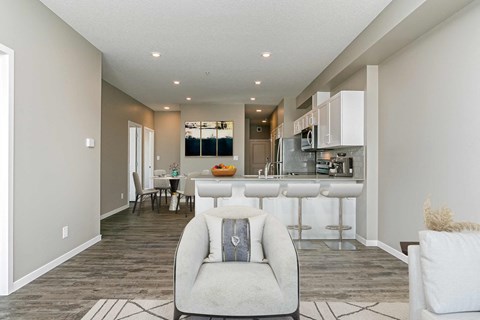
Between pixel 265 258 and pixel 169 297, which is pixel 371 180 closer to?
pixel 265 258

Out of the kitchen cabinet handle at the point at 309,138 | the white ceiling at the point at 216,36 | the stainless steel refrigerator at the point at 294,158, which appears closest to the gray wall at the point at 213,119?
the stainless steel refrigerator at the point at 294,158

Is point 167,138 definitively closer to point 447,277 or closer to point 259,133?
point 259,133

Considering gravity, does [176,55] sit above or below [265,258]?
above

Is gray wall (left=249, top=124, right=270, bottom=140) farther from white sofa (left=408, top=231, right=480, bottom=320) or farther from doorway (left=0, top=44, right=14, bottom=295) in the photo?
white sofa (left=408, top=231, right=480, bottom=320)

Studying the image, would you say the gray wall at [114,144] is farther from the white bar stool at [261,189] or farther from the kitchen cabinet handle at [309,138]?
the kitchen cabinet handle at [309,138]

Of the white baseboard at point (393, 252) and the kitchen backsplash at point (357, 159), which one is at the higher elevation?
the kitchen backsplash at point (357, 159)

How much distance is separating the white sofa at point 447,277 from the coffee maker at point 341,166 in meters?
3.32

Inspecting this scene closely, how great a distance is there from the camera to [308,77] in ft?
19.9

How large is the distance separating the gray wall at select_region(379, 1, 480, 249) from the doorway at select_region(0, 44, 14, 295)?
3.97 meters

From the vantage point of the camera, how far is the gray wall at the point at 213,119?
892cm

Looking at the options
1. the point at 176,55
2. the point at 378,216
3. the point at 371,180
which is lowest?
the point at 378,216

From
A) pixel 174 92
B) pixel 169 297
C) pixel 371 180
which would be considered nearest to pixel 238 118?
pixel 174 92

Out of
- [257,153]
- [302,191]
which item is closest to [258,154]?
[257,153]

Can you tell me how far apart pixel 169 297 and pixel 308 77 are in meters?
4.70
